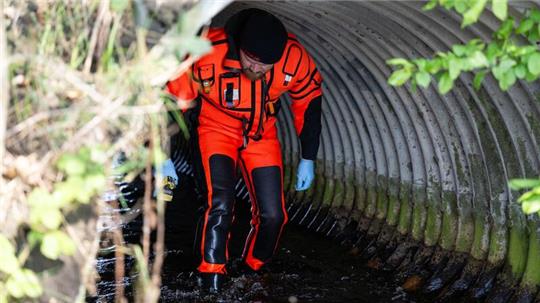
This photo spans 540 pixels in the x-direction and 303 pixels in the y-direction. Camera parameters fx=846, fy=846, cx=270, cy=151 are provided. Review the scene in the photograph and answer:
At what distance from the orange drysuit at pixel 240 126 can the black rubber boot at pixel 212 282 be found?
0.15 feet

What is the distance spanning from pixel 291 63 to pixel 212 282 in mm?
1580

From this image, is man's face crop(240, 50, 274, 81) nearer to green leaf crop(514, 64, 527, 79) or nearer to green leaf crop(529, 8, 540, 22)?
green leaf crop(529, 8, 540, 22)

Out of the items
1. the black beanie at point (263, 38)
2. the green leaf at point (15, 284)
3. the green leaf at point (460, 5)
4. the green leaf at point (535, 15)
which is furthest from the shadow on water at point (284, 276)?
the green leaf at point (460, 5)

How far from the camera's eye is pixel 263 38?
17.0 feet

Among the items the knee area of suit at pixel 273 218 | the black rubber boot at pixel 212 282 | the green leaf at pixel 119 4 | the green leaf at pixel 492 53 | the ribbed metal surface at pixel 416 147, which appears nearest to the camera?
the green leaf at pixel 119 4

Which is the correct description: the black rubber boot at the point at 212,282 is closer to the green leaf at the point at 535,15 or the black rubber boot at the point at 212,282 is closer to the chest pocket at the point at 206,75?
the chest pocket at the point at 206,75

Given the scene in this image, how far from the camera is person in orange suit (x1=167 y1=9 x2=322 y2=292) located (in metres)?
5.35

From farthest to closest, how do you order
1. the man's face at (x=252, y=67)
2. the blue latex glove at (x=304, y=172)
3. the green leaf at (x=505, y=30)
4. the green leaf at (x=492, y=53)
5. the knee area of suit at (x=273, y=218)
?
the blue latex glove at (x=304, y=172), the knee area of suit at (x=273, y=218), the man's face at (x=252, y=67), the green leaf at (x=505, y=30), the green leaf at (x=492, y=53)

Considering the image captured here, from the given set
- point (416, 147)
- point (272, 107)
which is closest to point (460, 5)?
point (272, 107)

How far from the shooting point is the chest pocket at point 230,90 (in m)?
5.49

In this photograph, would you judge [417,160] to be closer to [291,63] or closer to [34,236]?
[291,63]

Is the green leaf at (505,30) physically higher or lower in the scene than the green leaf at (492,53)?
higher

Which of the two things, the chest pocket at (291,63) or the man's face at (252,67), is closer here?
the man's face at (252,67)

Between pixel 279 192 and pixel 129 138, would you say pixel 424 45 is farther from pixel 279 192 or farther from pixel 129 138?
pixel 129 138
